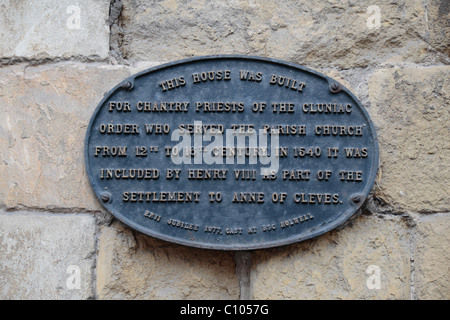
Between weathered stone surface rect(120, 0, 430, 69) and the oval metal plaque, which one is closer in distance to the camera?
the oval metal plaque

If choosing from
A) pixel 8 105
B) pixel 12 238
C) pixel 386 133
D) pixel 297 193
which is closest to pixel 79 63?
pixel 8 105

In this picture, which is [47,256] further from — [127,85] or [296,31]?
[296,31]

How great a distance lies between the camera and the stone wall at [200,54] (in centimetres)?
223

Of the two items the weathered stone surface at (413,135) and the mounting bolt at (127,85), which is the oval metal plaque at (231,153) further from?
the weathered stone surface at (413,135)

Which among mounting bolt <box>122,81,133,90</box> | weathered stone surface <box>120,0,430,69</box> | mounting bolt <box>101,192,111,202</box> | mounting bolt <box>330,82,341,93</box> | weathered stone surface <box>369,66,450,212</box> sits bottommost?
mounting bolt <box>101,192,111,202</box>

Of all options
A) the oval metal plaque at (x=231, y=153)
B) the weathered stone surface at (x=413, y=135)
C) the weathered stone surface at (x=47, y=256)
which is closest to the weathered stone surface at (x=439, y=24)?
the weathered stone surface at (x=413, y=135)

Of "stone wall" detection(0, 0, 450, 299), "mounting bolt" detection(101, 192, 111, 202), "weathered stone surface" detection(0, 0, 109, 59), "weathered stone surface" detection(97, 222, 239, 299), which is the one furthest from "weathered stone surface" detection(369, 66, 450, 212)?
"weathered stone surface" detection(0, 0, 109, 59)

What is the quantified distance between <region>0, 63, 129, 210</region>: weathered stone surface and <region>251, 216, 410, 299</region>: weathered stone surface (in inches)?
34.9

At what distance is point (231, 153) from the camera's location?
7.40ft

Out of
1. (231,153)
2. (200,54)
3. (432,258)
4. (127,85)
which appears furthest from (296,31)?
(432,258)

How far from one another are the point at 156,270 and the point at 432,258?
1.27 metres

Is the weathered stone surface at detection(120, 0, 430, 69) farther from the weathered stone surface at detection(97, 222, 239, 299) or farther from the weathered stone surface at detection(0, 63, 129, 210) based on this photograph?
the weathered stone surface at detection(97, 222, 239, 299)

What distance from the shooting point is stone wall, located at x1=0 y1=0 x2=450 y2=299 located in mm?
2234

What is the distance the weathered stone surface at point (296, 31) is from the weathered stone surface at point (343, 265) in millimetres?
808
